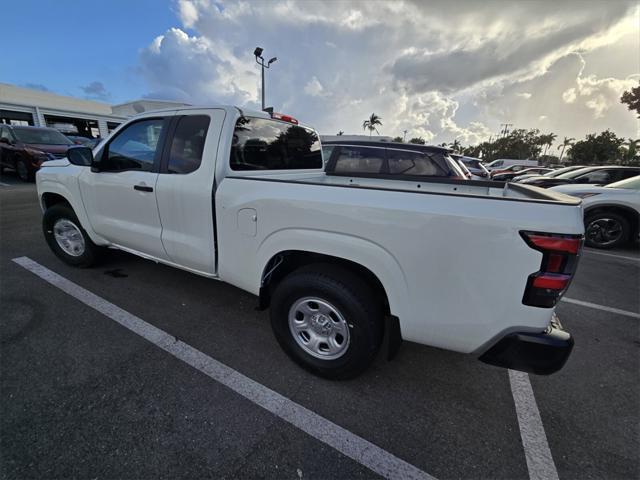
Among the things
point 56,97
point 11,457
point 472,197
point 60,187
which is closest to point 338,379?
point 472,197

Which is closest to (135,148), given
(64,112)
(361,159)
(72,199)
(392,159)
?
(72,199)

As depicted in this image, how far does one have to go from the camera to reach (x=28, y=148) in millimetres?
9062

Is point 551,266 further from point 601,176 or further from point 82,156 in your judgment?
point 601,176

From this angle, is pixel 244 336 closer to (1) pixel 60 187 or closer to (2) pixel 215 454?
(2) pixel 215 454

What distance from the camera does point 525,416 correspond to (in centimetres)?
199

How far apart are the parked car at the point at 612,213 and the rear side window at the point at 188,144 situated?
7.50m

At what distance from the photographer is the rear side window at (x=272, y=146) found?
2537mm

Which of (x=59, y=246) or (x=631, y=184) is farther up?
(x=631, y=184)

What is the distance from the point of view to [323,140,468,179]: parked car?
5.71 metres

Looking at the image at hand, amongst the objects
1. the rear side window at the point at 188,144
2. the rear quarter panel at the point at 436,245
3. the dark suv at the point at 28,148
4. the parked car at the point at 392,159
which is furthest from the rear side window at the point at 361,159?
the dark suv at the point at 28,148

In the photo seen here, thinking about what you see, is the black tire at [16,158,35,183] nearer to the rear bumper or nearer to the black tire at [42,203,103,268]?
the black tire at [42,203,103,268]

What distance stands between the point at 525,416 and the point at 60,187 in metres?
5.14

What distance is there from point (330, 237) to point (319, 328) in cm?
76

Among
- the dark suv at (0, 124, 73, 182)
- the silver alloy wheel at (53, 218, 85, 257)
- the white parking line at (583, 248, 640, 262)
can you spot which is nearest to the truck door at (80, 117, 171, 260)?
the silver alloy wheel at (53, 218, 85, 257)
